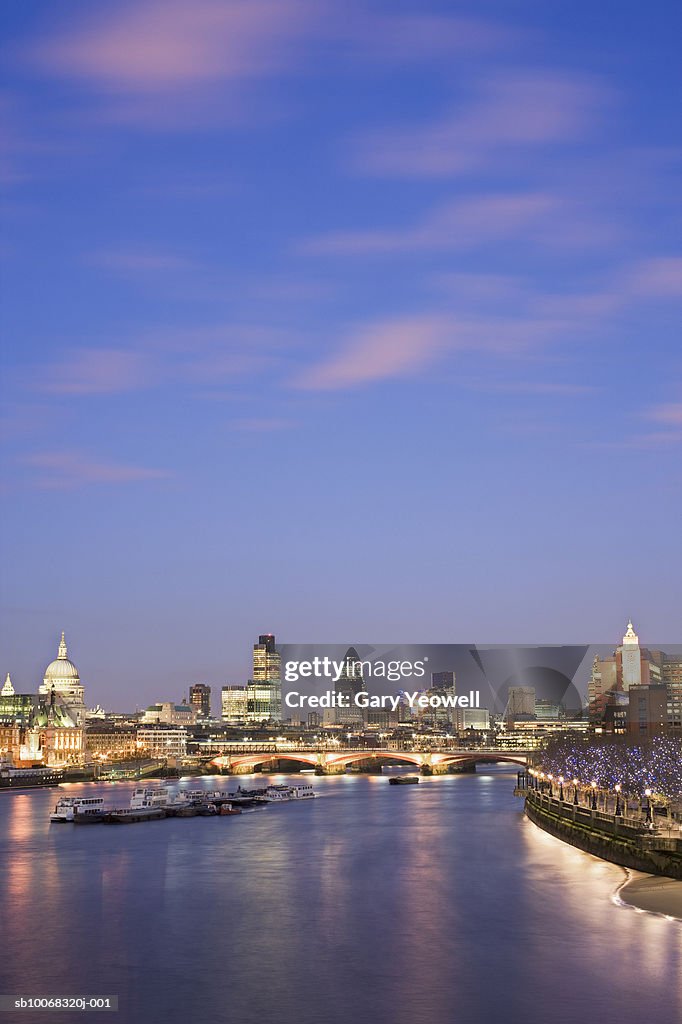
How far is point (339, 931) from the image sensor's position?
34.0 meters

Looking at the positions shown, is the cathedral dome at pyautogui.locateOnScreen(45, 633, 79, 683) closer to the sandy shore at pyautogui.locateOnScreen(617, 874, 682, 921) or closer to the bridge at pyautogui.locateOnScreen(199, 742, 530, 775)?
the bridge at pyautogui.locateOnScreen(199, 742, 530, 775)

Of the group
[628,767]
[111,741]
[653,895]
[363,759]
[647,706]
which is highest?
[647,706]

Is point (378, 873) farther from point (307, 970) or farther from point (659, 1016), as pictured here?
point (659, 1016)

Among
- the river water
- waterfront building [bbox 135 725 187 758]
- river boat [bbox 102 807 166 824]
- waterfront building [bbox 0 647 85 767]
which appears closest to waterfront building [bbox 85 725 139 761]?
waterfront building [bbox 135 725 187 758]

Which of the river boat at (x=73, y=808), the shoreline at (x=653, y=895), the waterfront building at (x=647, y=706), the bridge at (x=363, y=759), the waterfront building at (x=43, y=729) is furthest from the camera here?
the waterfront building at (x=43, y=729)

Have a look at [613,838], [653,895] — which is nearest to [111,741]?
[613,838]

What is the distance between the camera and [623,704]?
6127 inches

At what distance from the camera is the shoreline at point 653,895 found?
33.5 m

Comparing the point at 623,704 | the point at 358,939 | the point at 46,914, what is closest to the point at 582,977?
the point at 358,939

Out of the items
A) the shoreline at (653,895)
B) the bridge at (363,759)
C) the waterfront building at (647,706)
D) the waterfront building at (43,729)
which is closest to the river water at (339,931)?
the shoreline at (653,895)

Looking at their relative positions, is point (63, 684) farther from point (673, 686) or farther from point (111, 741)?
point (673, 686)

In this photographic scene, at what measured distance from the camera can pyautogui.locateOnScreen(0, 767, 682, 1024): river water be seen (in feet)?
85.9

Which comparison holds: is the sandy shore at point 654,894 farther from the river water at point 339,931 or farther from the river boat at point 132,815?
the river boat at point 132,815

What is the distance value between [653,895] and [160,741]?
158853 millimetres
